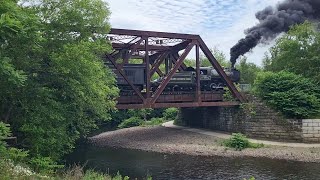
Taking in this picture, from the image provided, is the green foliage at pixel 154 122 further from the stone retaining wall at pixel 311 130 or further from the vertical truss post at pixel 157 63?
the stone retaining wall at pixel 311 130

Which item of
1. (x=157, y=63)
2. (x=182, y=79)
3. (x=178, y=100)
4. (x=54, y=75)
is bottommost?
(x=178, y=100)

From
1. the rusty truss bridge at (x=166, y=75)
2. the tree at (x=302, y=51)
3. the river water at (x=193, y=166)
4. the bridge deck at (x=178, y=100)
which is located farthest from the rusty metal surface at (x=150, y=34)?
the river water at (x=193, y=166)

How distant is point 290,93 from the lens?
32.7 m

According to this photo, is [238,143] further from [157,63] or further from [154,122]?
[154,122]

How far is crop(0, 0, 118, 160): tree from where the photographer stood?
56.5 ft

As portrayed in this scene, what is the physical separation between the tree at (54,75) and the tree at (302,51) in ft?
77.2

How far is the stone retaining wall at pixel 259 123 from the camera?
30938mm

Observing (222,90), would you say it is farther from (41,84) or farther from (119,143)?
(41,84)

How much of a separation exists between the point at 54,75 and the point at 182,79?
A: 894 inches

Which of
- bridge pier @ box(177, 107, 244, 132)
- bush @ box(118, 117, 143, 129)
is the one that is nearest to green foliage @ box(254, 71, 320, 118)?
bridge pier @ box(177, 107, 244, 132)

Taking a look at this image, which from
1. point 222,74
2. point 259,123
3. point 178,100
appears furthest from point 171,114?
point 259,123

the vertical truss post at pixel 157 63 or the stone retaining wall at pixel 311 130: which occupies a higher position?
the vertical truss post at pixel 157 63

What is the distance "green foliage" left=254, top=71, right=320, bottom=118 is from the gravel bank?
469cm

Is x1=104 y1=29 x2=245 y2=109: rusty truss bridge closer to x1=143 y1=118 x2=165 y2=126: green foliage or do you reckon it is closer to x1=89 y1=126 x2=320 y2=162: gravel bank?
x1=89 y1=126 x2=320 y2=162: gravel bank
